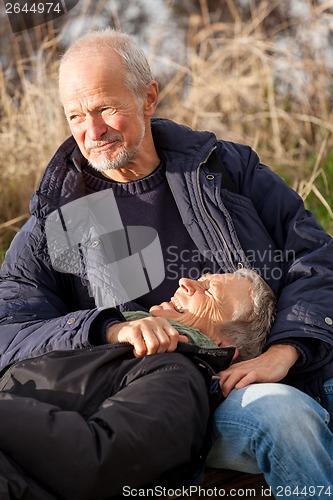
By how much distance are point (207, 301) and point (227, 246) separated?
13.8 inches

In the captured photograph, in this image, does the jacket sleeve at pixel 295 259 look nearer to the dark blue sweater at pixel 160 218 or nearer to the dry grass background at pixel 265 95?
the dark blue sweater at pixel 160 218

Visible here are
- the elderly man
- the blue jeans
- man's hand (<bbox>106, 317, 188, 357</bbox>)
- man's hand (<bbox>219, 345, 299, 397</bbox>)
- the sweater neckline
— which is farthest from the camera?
the sweater neckline

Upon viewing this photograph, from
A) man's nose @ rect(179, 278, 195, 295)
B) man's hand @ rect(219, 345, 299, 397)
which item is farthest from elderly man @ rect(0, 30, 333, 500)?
man's nose @ rect(179, 278, 195, 295)

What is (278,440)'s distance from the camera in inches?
114

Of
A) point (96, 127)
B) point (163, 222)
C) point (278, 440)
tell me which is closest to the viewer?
point (278, 440)

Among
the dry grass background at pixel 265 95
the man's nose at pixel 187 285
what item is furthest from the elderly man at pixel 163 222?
the dry grass background at pixel 265 95

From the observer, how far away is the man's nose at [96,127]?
3.76 meters

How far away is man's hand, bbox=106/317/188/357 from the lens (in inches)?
120

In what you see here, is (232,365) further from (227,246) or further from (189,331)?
(227,246)

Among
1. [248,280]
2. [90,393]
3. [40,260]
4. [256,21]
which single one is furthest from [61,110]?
[90,393]

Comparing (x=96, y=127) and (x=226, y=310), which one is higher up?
(x=96, y=127)

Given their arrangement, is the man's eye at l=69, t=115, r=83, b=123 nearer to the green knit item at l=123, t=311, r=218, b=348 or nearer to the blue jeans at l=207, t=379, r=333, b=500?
the green knit item at l=123, t=311, r=218, b=348

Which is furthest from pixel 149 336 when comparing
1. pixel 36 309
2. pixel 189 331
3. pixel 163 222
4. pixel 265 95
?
pixel 265 95

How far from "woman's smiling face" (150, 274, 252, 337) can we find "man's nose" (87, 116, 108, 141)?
0.79 meters
